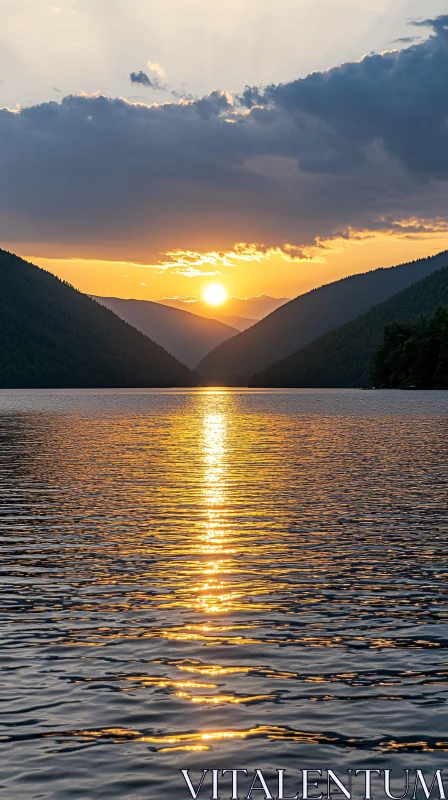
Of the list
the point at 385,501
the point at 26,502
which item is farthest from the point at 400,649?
the point at 26,502

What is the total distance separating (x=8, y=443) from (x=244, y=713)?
67.7 metres

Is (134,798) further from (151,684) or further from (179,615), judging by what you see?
(179,615)

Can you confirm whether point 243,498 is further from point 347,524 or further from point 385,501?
point 347,524

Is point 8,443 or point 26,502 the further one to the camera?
point 8,443

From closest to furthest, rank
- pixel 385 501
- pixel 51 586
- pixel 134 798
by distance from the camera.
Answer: pixel 134 798, pixel 51 586, pixel 385 501

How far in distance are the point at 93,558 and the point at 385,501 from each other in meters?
16.7

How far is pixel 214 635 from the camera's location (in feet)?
65.6

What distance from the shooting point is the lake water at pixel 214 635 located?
13.8m

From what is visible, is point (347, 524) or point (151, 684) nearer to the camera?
point (151, 684)

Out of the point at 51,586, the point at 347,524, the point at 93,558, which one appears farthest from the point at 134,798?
the point at 347,524

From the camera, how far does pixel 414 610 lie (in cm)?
2186

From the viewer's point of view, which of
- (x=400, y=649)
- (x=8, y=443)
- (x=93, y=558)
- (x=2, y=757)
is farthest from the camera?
(x=8, y=443)

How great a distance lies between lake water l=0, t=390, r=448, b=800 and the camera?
45.3 feet

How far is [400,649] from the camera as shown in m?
18.7
